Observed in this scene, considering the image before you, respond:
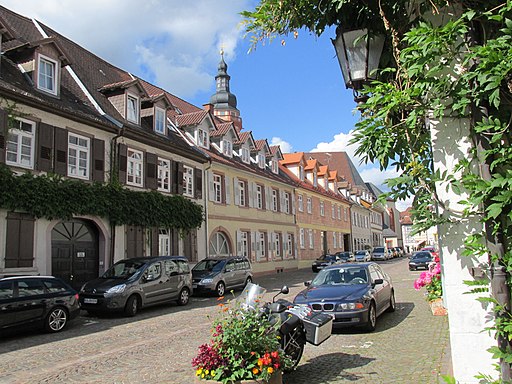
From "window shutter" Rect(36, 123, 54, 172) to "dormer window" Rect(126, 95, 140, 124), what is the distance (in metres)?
5.23

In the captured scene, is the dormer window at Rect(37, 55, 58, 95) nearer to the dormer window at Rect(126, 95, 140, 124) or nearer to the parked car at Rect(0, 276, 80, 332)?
the dormer window at Rect(126, 95, 140, 124)

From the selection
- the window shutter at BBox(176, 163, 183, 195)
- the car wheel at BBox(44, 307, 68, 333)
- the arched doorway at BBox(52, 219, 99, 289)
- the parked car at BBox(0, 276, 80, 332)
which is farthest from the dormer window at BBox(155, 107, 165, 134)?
the car wheel at BBox(44, 307, 68, 333)

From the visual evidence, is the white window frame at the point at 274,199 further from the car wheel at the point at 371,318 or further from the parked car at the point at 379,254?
the car wheel at the point at 371,318

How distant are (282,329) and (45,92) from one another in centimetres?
1505

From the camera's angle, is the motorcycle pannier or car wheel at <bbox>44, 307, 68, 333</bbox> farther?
car wheel at <bbox>44, 307, 68, 333</bbox>

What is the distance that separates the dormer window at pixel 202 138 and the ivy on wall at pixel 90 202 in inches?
186

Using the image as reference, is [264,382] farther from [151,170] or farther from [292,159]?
[292,159]

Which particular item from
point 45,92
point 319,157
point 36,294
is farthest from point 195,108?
point 319,157

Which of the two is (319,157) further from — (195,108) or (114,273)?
(114,273)

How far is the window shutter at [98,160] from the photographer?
18500 millimetres

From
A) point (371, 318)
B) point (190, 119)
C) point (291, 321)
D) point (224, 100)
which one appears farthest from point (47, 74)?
point (224, 100)

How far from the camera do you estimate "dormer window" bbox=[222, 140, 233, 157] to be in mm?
29712

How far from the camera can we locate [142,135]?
2102cm

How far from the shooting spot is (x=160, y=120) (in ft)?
78.5
